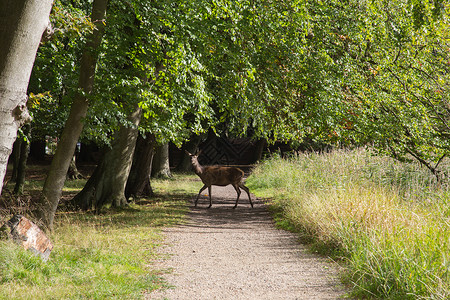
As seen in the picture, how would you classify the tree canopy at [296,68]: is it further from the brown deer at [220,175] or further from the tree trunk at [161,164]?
the tree trunk at [161,164]

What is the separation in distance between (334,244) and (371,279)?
2.14 metres

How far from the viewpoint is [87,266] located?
597 cm

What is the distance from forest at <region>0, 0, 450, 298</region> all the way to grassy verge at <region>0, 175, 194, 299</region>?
1432 mm

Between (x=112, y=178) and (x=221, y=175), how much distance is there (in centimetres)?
337

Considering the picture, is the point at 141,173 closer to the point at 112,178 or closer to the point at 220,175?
the point at 112,178

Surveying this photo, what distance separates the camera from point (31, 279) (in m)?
5.26

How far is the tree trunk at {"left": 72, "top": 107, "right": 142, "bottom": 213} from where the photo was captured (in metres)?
12.7

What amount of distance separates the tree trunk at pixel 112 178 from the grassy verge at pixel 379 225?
460cm

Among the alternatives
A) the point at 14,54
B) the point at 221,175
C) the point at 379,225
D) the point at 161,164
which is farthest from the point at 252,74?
the point at 161,164

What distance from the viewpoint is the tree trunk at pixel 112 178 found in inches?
501

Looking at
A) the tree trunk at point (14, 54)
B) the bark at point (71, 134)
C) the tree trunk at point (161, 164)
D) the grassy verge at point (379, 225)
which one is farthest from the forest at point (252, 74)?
the tree trunk at point (161, 164)

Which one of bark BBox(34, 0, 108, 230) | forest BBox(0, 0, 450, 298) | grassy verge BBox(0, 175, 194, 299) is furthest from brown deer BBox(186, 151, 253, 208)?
bark BBox(34, 0, 108, 230)

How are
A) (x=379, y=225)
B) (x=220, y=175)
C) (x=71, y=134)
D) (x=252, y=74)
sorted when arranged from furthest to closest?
(x=220, y=175)
(x=252, y=74)
(x=71, y=134)
(x=379, y=225)

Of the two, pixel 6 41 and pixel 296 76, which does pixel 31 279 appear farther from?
pixel 296 76
